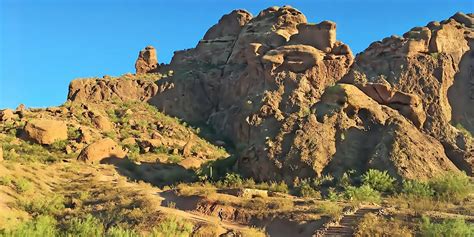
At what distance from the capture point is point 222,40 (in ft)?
217

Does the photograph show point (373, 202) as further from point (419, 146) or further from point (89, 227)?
point (89, 227)

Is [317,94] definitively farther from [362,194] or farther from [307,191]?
[362,194]

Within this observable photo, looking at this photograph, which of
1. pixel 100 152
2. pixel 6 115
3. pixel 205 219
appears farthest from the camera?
pixel 6 115

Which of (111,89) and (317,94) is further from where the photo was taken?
(111,89)

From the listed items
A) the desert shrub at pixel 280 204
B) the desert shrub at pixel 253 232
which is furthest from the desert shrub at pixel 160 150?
the desert shrub at pixel 253 232

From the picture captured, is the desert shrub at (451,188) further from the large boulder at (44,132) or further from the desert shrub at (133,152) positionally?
the large boulder at (44,132)

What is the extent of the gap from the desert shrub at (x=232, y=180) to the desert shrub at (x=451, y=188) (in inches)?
324

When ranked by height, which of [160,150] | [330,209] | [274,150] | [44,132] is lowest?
[330,209]

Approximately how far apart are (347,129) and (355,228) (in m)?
10.9

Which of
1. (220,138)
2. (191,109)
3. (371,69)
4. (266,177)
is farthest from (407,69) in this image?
(266,177)

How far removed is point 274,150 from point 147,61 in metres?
47.3

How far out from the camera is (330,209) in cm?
1366

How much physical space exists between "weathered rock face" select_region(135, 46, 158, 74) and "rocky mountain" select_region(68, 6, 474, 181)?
5.9 inches

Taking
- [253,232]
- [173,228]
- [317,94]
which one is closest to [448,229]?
[253,232]
